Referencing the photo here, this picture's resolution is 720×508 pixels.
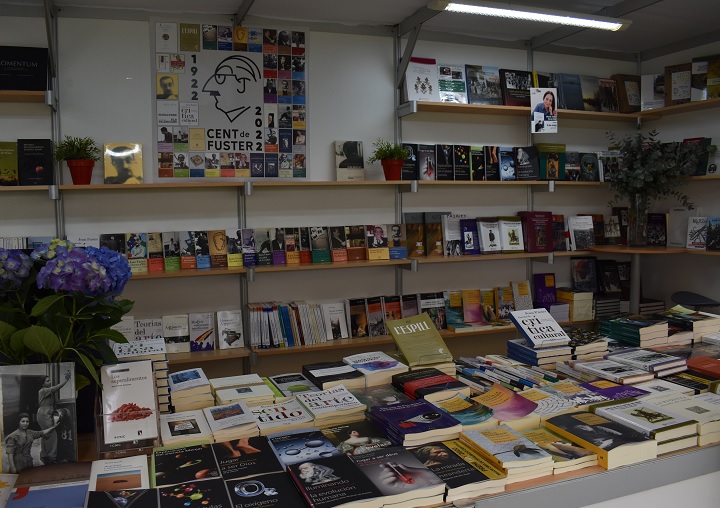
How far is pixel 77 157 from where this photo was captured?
3.73 m

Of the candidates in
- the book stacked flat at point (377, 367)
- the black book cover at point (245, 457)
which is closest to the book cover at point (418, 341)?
the book stacked flat at point (377, 367)

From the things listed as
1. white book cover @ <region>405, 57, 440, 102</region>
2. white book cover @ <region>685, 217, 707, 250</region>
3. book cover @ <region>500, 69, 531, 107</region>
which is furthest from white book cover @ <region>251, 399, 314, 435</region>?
white book cover @ <region>685, 217, 707, 250</region>

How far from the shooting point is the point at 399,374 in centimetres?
260

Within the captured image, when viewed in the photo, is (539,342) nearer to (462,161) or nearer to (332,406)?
(332,406)

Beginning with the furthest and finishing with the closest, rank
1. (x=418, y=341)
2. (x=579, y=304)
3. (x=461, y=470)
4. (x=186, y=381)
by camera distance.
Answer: (x=579, y=304) → (x=418, y=341) → (x=186, y=381) → (x=461, y=470)

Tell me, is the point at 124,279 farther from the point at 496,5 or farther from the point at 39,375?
the point at 496,5

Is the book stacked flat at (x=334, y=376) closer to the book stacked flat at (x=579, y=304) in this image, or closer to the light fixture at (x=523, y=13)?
the light fixture at (x=523, y=13)

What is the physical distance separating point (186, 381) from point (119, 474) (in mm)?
694

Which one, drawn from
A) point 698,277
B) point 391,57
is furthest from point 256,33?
point 698,277

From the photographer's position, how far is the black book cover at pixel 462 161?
471cm

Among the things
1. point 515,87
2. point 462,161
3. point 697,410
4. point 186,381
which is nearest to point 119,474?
point 186,381

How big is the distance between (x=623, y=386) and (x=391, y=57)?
2.94m

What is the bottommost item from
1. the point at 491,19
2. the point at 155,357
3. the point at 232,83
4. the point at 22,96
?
the point at 155,357

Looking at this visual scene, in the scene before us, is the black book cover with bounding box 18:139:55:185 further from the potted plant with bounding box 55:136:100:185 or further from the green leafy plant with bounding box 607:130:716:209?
the green leafy plant with bounding box 607:130:716:209
